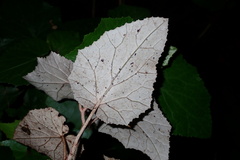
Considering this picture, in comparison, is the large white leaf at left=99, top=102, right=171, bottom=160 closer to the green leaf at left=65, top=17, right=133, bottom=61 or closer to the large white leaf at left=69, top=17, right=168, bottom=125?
the large white leaf at left=69, top=17, right=168, bottom=125

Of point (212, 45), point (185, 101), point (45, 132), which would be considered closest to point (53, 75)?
point (45, 132)

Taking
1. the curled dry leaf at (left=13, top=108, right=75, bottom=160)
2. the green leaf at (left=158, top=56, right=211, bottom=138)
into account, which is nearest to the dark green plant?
the green leaf at (left=158, top=56, right=211, bottom=138)

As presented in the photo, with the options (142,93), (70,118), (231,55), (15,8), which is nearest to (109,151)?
(70,118)

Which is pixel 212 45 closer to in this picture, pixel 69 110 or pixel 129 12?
pixel 129 12

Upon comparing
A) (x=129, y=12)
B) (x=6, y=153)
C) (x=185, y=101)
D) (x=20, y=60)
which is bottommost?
(x=6, y=153)

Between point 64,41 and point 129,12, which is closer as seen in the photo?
point 64,41

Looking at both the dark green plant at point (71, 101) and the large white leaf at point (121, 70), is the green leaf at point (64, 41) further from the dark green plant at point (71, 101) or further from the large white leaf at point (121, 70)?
the large white leaf at point (121, 70)

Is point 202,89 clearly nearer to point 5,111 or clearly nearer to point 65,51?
point 65,51
